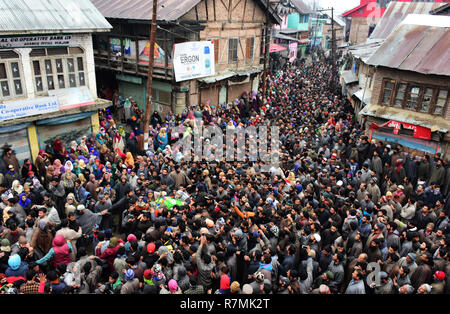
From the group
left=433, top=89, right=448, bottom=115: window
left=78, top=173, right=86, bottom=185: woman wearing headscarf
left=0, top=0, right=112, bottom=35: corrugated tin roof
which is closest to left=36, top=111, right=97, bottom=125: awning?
left=0, top=0, right=112, bottom=35: corrugated tin roof

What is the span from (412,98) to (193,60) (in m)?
12.0

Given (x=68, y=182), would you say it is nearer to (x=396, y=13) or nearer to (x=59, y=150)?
(x=59, y=150)

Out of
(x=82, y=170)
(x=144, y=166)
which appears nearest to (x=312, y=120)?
(x=144, y=166)

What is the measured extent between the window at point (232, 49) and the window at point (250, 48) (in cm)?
156

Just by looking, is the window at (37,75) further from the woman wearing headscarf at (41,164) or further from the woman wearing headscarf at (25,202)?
the woman wearing headscarf at (25,202)

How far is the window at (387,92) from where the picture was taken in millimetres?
16703

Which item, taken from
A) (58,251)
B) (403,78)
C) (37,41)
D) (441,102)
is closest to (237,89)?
(403,78)

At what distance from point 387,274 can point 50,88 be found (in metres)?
14.0

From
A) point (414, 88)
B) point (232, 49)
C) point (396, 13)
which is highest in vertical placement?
point (396, 13)

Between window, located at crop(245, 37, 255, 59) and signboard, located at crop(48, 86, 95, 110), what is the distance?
45.4ft

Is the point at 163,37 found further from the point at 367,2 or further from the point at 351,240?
the point at 367,2

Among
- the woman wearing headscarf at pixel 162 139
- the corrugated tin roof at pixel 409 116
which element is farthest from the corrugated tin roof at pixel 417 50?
the woman wearing headscarf at pixel 162 139

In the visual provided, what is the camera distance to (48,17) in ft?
43.4

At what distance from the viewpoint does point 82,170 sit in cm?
1165
